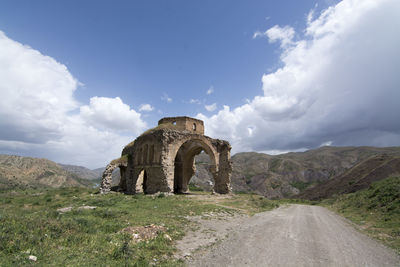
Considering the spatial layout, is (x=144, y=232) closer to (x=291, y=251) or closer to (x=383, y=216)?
(x=291, y=251)

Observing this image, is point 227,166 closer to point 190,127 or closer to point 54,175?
point 190,127

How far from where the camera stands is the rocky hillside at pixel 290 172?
89750 mm

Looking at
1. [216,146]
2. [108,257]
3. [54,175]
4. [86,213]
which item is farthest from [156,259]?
[54,175]

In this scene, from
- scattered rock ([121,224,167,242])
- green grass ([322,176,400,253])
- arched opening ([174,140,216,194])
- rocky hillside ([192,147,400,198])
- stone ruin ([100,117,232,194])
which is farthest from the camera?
rocky hillside ([192,147,400,198])

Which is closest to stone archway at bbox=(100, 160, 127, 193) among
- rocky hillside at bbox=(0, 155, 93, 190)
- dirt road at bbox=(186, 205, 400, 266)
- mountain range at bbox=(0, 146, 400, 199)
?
dirt road at bbox=(186, 205, 400, 266)

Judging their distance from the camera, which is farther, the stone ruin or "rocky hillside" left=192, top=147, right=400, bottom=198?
"rocky hillside" left=192, top=147, right=400, bottom=198

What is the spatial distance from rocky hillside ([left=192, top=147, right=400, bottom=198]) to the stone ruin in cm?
4146

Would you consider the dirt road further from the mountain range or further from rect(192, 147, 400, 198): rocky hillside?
rect(192, 147, 400, 198): rocky hillside

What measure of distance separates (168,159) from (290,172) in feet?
362

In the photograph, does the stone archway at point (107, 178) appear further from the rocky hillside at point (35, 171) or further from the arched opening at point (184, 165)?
the rocky hillside at point (35, 171)

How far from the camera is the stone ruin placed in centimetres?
2144

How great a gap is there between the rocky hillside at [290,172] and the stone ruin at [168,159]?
41462 mm

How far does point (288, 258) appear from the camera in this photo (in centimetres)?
538

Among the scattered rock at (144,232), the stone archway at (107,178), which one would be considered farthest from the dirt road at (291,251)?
the stone archway at (107,178)
